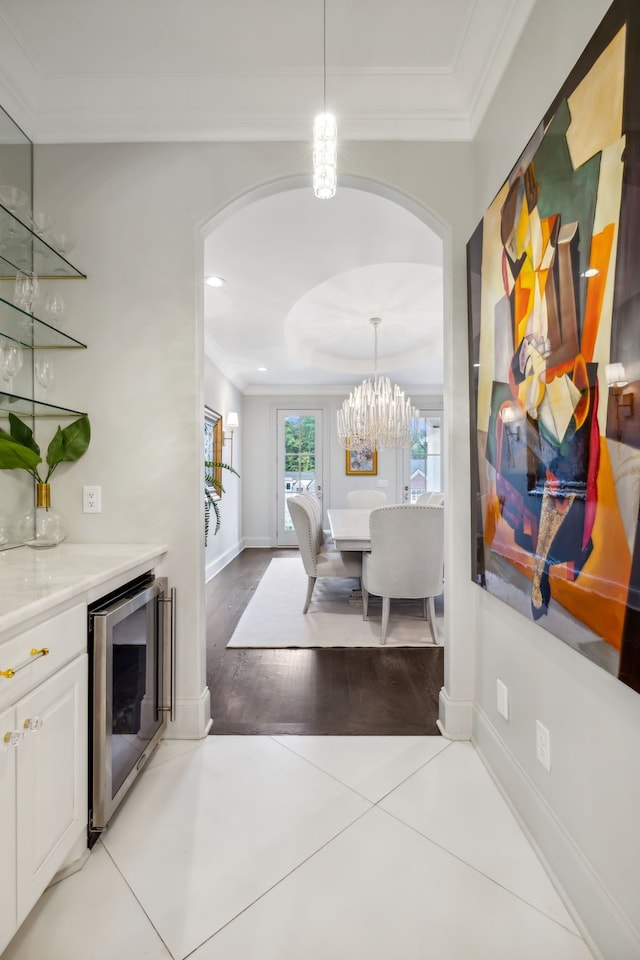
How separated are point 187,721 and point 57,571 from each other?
3.14 feet

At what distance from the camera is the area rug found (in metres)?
3.08

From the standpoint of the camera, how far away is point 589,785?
42.3 inches

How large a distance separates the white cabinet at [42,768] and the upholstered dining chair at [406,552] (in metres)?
2.01

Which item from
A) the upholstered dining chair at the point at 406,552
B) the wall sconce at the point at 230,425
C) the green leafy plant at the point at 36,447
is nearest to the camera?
the green leafy plant at the point at 36,447

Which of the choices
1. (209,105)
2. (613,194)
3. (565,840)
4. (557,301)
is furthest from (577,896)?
(209,105)

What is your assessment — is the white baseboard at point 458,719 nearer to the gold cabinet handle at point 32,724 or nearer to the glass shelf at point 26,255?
the gold cabinet handle at point 32,724

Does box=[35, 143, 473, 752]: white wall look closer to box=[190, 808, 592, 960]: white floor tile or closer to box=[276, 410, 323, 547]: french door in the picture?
box=[190, 808, 592, 960]: white floor tile

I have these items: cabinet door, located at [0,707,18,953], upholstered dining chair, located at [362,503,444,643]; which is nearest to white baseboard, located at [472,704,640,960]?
cabinet door, located at [0,707,18,953]

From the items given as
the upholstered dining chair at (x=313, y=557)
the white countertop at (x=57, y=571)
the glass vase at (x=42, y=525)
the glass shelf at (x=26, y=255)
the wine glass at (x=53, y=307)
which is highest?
Answer: the glass shelf at (x=26, y=255)

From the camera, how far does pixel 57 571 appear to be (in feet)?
4.45

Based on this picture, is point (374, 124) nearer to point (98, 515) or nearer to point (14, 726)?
point (98, 515)

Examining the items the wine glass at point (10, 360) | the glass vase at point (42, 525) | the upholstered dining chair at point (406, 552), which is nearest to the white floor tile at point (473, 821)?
the upholstered dining chair at point (406, 552)

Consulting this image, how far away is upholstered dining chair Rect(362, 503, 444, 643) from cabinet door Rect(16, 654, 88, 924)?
2.01m

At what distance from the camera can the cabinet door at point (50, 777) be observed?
99 centimetres
